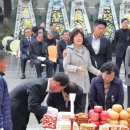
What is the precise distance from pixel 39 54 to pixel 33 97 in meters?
8.23

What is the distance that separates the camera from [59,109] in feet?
20.4

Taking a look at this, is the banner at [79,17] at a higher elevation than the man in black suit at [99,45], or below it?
below

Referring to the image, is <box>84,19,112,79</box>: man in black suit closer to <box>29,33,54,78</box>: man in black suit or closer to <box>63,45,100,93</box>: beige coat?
<box>63,45,100,93</box>: beige coat

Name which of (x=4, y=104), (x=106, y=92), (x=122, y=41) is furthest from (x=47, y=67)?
(x=4, y=104)

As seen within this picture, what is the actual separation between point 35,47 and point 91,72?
6.19 metres

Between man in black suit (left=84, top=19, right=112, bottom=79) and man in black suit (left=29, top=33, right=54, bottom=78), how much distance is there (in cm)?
572

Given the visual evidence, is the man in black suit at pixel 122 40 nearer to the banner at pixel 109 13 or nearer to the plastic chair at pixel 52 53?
the plastic chair at pixel 52 53

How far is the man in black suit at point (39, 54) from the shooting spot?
13.8 meters

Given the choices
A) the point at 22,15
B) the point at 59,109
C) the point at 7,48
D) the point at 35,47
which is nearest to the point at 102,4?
the point at 22,15

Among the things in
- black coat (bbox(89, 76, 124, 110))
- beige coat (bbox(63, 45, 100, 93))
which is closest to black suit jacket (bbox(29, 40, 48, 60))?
beige coat (bbox(63, 45, 100, 93))

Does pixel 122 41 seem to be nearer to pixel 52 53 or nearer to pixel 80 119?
pixel 52 53

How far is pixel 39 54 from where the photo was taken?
45.7 ft

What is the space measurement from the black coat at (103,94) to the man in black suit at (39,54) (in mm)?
7369

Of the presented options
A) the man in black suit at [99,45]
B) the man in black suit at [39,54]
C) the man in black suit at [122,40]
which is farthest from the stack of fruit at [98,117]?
the man in black suit at [39,54]
